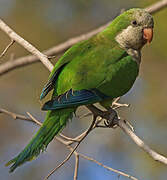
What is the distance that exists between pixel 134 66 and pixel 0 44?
160 inches

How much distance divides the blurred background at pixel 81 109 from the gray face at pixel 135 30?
2.56 m

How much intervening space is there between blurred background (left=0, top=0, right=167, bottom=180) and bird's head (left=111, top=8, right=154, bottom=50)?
8.38 ft

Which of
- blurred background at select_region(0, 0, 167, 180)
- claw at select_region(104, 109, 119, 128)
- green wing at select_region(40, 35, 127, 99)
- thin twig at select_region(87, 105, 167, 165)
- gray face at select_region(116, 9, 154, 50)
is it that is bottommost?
blurred background at select_region(0, 0, 167, 180)

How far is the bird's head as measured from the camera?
13.6 ft

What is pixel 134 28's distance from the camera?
4164mm

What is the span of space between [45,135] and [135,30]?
1.35 meters

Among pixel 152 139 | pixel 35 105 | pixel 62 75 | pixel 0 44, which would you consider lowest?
pixel 152 139

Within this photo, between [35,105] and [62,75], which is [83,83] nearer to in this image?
[62,75]

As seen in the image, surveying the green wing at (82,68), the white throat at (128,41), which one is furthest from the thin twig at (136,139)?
the white throat at (128,41)

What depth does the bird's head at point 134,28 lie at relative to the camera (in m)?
4.13

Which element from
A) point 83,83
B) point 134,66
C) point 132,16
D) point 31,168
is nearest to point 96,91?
point 83,83

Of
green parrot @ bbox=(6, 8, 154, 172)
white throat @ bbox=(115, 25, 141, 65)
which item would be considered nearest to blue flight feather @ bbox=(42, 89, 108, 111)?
green parrot @ bbox=(6, 8, 154, 172)

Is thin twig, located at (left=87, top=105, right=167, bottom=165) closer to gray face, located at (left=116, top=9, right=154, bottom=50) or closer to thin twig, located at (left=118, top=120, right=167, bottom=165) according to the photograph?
thin twig, located at (left=118, top=120, right=167, bottom=165)

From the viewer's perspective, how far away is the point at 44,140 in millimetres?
3557
